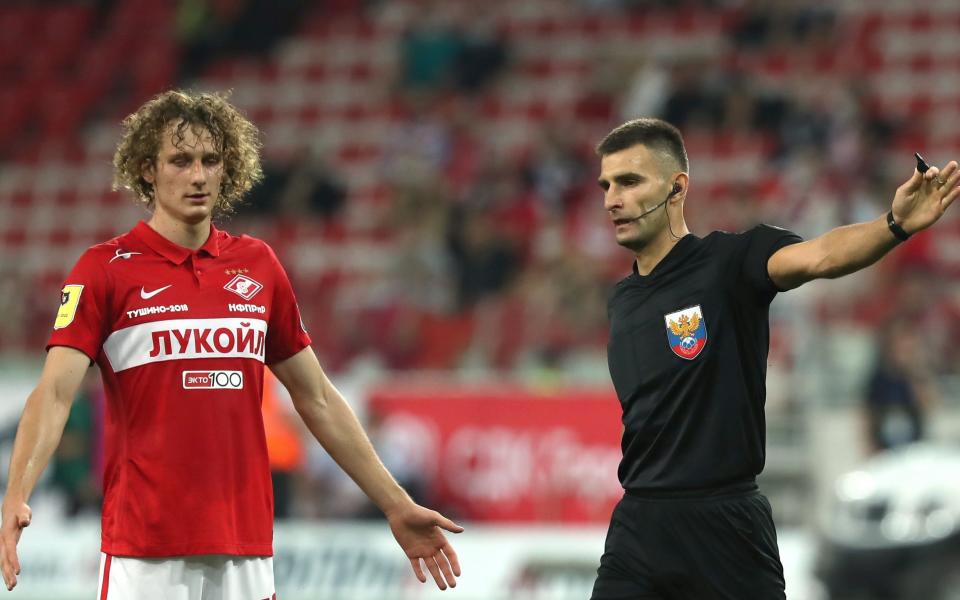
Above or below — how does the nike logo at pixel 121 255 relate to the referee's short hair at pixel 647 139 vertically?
below

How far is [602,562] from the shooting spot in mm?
5266

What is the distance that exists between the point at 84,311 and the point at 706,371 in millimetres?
1987

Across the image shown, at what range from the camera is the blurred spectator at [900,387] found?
11883mm

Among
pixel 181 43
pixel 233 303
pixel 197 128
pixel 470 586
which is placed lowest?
pixel 470 586

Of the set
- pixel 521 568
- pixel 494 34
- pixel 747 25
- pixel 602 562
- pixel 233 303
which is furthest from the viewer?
pixel 494 34


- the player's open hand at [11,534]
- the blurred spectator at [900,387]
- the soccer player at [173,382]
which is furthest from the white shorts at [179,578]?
the blurred spectator at [900,387]

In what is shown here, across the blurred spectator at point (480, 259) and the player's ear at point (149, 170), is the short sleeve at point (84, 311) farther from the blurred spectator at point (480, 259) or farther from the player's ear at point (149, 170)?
the blurred spectator at point (480, 259)

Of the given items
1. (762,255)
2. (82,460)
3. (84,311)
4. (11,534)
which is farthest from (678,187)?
(82,460)

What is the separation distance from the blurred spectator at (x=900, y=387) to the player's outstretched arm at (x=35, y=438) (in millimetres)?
8453

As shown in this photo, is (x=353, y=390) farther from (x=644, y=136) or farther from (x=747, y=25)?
(x=644, y=136)

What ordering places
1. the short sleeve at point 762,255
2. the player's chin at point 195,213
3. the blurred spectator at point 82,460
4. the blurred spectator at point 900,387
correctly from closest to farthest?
the player's chin at point 195,213 < the short sleeve at point 762,255 < the blurred spectator at point 900,387 < the blurred spectator at point 82,460

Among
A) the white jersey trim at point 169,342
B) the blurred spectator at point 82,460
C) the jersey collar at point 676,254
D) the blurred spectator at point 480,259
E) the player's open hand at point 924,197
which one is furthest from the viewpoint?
the blurred spectator at point 480,259

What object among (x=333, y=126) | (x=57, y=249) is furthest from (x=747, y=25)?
(x=57, y=249)

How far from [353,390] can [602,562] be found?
26.3 ft
